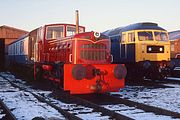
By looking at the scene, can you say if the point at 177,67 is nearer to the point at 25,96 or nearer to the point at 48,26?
the point at 48,26

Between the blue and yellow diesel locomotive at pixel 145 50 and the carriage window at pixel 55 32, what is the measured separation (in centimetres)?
484

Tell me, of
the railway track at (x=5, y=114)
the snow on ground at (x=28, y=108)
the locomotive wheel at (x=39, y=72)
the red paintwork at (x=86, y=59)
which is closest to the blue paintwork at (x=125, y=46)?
the locomotive wheel at (x=39, y=72)

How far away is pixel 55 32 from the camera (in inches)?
545

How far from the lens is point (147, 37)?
16922mm

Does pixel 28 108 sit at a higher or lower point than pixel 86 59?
lower

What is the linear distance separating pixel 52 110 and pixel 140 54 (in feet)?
30.0

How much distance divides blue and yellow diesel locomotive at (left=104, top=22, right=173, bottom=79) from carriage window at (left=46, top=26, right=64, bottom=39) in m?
4.84

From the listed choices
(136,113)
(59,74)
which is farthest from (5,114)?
(59,74)

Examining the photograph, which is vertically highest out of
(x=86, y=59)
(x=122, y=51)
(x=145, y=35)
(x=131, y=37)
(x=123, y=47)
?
(x=145, y=35)

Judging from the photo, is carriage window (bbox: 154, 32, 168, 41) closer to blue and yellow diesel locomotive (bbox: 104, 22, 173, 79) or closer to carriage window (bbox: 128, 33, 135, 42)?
blue and yellow diesel locomotive (bbox: 104, 22, 173, 79)

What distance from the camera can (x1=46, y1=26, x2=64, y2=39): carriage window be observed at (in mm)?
13625

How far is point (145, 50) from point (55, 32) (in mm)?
5394

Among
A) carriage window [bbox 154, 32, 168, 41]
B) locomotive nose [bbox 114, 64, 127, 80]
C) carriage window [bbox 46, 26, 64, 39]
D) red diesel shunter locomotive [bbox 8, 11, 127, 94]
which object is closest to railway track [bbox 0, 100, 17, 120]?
red diesel shunter locomotive [bbox 8, 11, 127, 94]

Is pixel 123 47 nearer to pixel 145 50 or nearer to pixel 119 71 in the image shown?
pixel 145 50
